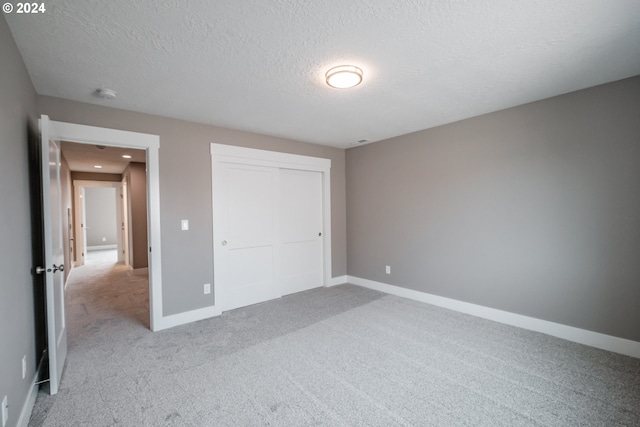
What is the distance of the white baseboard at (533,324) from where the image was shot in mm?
2633

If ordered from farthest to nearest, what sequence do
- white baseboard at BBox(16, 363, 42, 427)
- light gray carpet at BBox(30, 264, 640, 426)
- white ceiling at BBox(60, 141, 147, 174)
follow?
white ceiling at BBox(60, 141, 147, 174) → light gray carpet at BBox(30, 264, 640, 426) → white baseboard at BBox(16, 363, 42, 427)

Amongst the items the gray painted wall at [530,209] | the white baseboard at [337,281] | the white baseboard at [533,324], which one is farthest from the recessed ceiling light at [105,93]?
the white baseboard at [533,324]

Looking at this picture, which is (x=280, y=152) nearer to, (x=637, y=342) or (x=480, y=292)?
(x=480, y=292)

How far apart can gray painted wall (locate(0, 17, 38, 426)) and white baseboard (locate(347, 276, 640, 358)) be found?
4.10m

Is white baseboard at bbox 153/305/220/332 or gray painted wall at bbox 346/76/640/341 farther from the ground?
gray painted wall at bbox 346/76/640/341

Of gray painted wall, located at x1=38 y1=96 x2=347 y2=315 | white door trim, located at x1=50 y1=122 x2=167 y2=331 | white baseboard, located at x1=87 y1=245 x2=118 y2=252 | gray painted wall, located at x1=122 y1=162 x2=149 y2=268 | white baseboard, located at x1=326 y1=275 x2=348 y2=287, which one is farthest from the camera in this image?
white baseboard, located at x1=87 y1=245 x2=118 y2=252

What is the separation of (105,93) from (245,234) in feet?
7.38

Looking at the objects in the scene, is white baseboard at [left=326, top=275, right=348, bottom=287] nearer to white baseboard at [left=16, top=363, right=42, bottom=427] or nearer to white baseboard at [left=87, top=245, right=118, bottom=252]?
white baseboard at [left=16, top=363, right=42, bottom=427]

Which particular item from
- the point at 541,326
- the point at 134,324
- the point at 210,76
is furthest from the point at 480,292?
the point at 134,324

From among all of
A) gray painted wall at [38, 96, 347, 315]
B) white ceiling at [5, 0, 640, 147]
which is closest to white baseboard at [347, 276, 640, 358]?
white ceiling at [5, 0, 640, 147]

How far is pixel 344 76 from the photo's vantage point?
231 cm

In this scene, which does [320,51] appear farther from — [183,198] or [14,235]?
[183,198]

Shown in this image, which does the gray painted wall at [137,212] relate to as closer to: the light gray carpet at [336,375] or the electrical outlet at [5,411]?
the light gray carpet at [336,375]

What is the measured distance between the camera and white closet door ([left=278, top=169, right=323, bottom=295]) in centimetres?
468
